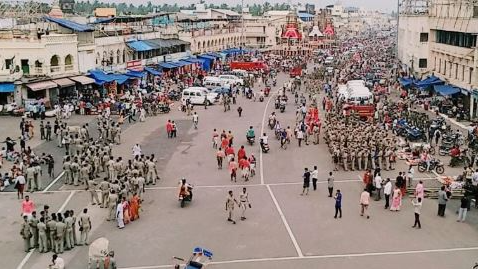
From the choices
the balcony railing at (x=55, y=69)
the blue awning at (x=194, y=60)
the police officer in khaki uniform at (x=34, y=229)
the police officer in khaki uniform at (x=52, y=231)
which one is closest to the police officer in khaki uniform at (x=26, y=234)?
the police officer in khaki uniform at (x=34, y=229)

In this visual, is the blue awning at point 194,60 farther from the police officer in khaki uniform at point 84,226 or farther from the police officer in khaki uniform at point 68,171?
the police officer in khaki uniform at point 84,226

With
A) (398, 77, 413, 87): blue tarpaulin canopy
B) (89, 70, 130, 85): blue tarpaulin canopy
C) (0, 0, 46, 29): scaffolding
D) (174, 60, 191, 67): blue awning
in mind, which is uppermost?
(0, 0, 46, 29): scaffolding

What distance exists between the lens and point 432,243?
19484mm

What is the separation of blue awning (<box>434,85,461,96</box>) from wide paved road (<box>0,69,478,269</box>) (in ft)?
72.0

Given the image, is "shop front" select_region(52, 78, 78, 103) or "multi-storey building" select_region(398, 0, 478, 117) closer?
"multi-storey building" select_region(398, 0, 478, 117)

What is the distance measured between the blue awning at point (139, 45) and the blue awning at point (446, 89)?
29.0 m

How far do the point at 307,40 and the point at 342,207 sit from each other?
101348 mm

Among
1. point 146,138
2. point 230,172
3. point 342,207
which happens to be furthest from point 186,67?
point 342,207

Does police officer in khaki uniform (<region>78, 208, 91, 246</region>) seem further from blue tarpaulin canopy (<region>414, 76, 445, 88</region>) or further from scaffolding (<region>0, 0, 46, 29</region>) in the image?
blue tarpaulin canopy (<region>414, 76, 445, 88</region>)

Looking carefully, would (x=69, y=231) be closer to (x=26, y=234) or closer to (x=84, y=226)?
(x=84, y=226)

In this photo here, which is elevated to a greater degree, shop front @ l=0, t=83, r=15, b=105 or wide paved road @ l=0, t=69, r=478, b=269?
shop front @ l=0, t=83, r=15, b=105

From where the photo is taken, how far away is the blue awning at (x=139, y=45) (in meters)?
62.4

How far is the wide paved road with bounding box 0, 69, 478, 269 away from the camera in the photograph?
18188mm

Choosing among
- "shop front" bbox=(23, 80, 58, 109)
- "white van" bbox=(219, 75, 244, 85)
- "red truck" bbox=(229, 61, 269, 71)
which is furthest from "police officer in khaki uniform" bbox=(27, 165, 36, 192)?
"red truck" bbox=(229, 61, 269, 71)
